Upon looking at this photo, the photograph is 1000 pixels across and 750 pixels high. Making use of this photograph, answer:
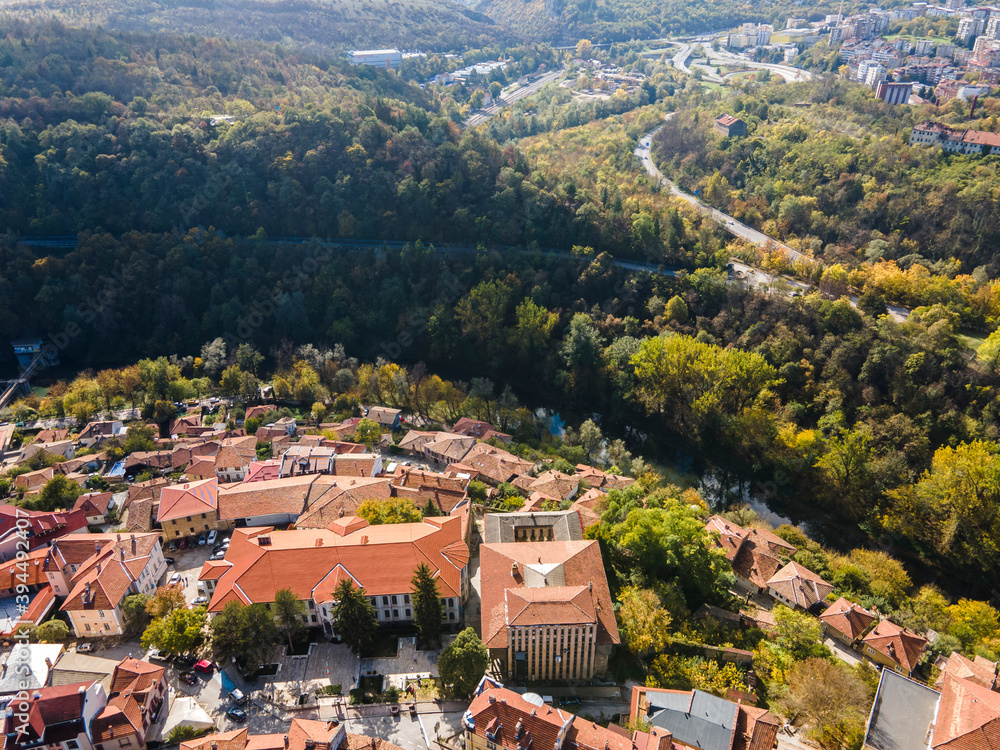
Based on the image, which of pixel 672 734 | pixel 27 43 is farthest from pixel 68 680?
pixel 27 43

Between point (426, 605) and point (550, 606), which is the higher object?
point (550, 606)

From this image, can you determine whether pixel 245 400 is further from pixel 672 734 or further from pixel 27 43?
pixel 27 43

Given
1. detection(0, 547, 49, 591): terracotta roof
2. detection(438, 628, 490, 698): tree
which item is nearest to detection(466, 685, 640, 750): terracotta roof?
detection(438, 628, 490, 698): tree

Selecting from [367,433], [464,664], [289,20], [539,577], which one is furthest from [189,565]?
[289,20]

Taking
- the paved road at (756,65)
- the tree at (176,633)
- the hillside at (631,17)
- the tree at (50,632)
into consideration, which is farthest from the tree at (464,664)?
the hillside at (631,17)

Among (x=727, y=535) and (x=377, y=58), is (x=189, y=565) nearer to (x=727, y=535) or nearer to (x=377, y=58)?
(x=727, y=535)

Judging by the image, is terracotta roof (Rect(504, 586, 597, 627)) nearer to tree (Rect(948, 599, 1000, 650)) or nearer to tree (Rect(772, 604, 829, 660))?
tree (Rect(772, 604, 829, 660))
